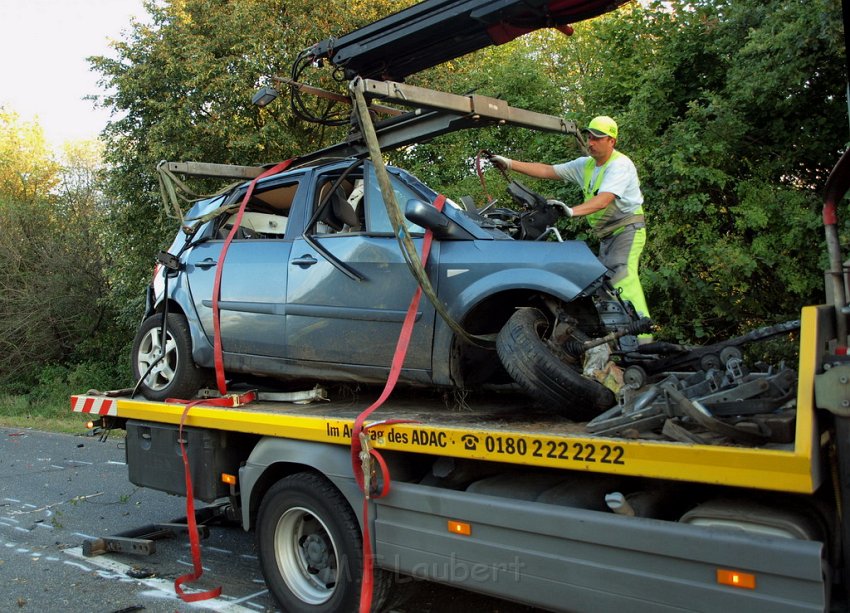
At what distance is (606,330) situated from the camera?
156 inches

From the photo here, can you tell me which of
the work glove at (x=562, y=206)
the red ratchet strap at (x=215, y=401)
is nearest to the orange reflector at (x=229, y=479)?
the red ratchet strap at (x=215, y=401)

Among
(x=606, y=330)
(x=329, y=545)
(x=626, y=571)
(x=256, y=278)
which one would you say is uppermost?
(x=256, y=278)

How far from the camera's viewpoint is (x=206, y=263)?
5.41 meters

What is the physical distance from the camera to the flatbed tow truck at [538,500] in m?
2.38

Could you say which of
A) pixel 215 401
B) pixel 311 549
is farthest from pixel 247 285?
pixel 311 549

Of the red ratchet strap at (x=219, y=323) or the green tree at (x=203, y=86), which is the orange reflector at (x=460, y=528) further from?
the green tree at (x=203, y=86)

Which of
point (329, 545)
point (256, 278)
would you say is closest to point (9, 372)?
point (256, 278)

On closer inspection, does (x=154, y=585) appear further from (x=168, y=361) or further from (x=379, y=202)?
(x=379, y=202)

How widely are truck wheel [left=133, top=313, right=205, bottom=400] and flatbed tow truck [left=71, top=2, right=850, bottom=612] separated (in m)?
0.60

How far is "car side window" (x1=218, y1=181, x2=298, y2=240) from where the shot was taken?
5.65 meters

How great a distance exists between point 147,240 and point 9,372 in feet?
20.7

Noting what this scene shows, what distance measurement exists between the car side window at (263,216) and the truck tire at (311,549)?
2.28 metres

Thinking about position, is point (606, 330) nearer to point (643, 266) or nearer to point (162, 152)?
point (643, 266)

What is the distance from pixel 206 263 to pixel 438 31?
2397 millimetres
